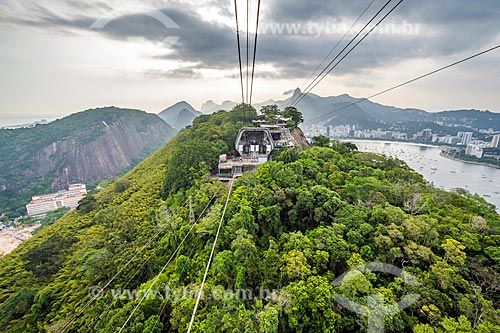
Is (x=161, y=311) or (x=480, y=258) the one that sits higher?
(x=480, y=258)

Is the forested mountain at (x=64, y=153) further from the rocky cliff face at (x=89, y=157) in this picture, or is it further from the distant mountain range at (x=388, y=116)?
the distant mountain range at (x=388, y=116)

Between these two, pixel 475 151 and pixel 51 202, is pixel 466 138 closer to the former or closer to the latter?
pixel 475 151

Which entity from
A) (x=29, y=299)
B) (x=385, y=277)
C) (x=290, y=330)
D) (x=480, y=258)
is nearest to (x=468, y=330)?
(x=385, y=277)

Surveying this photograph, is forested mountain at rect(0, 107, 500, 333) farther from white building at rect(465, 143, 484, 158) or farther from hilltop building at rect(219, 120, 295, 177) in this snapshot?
white building at rect(465, 143, 484, 158)

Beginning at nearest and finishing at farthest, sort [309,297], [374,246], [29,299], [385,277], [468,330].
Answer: [468,330]
[309,297]
[385,277]
[374,246]
[29,299]

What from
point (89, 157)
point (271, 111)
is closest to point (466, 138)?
point (271, 111)

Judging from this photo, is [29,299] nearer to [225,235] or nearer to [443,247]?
[225,235]
